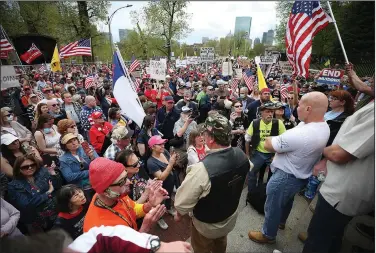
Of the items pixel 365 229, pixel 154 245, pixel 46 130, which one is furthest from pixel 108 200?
pixel 46 130

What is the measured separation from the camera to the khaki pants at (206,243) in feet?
8.46

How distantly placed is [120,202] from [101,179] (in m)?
0.33

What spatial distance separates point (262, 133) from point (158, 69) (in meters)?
6.87

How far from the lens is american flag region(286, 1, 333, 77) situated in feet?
13.4

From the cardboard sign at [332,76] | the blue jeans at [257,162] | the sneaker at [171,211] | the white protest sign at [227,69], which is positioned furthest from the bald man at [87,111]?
the white protest sign at [227,69]

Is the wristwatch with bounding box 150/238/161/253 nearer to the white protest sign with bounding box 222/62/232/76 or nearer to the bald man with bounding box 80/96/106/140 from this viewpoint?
the bald man with bounding box 80/96/106/140

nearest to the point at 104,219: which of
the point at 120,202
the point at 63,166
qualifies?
the point at 120,202

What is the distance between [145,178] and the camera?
11.3ft

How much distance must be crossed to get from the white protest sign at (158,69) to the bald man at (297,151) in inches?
300

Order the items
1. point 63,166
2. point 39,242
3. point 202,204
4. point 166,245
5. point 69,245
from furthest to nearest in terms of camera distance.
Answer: point 63,166, point 202,204, point 166,245, point 69,245, point 39,242

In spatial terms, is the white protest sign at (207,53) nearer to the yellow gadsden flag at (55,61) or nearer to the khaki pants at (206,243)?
the yellow gadsden flag at (55,61)

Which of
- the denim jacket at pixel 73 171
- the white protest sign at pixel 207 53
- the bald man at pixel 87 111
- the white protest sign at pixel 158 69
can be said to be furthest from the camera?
the white protest sign at pixel 207 53

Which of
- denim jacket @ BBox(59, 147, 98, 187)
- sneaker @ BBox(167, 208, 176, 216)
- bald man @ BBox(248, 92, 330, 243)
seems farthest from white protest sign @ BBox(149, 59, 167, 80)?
bald man @ BBox(248, 92, 330, 243)

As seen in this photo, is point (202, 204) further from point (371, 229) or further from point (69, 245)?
point (371, 229)
